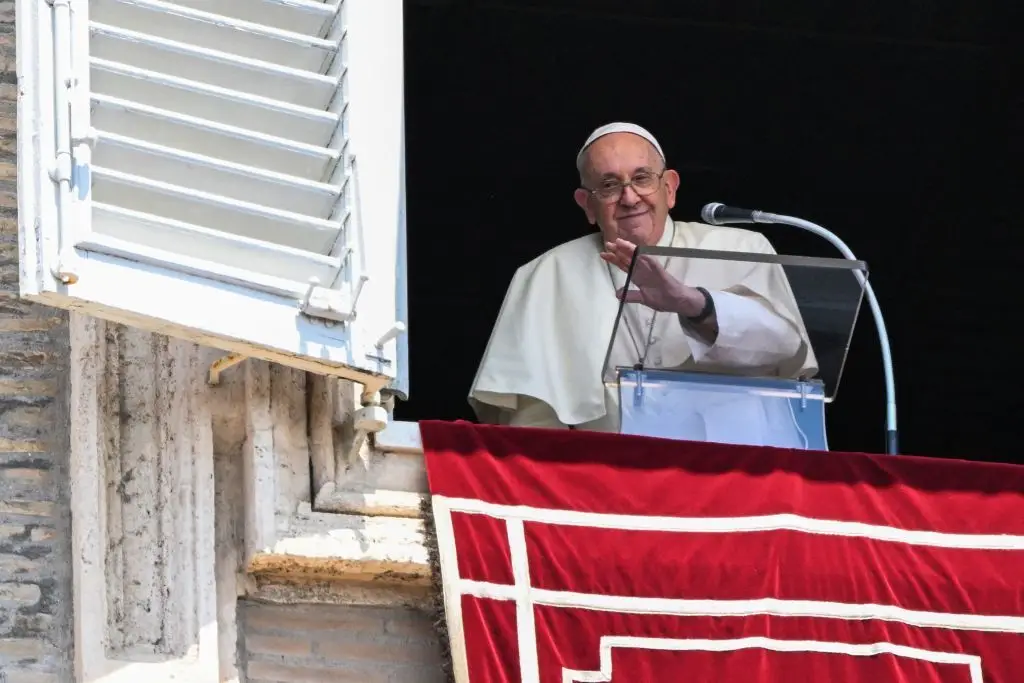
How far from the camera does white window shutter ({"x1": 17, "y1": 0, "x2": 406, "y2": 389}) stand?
5.62m

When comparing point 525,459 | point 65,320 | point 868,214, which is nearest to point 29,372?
point 65,320

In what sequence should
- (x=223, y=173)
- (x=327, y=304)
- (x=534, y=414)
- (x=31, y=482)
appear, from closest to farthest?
1. (x=327, y=304)
2. (x=223, y=173)
3. (x=31, y=482)
4. (x=534, y=414)

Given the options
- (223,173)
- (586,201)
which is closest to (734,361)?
(586,201)

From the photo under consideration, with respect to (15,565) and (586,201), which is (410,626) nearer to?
(15,565)

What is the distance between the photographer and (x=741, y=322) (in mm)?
6551

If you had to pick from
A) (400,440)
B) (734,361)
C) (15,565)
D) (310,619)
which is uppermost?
(734,361)

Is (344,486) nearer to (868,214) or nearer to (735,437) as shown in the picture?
(735,437)

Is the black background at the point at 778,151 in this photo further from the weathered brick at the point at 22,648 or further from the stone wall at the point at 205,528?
the weathered brick at the point at 22,648

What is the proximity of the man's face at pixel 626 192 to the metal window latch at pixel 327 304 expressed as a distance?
61.3 inches

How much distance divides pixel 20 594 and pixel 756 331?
172cm

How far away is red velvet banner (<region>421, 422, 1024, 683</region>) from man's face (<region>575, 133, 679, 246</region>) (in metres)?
1.16

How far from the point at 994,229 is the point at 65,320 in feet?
11.8

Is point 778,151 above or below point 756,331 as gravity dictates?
above

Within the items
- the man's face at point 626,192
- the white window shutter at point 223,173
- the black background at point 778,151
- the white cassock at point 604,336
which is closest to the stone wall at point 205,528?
the white window shutter at point 223,173
